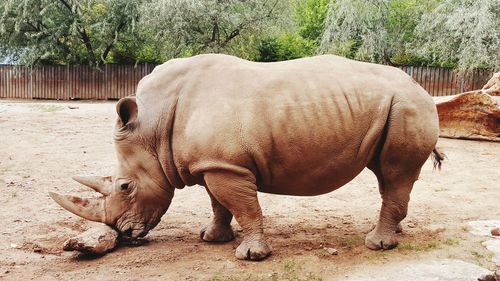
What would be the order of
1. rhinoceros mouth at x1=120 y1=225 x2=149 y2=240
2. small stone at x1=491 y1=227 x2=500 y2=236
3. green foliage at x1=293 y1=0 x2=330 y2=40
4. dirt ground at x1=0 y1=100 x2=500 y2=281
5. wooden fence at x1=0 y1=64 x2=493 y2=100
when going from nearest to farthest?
dirt ground at x1=0 y1=100 x2=500 y2=281 → rhinoceros mouth at x1=120 y1=225 x2=149 y2=240 → small stone at x1=491 y1=227 x2=500 y2=236 → wooden fence at x1=0 y1=64 x2=493 y2=100 → green foliage at x1=293 y1=0 x2=330 y2=40

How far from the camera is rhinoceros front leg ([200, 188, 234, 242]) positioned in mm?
5059

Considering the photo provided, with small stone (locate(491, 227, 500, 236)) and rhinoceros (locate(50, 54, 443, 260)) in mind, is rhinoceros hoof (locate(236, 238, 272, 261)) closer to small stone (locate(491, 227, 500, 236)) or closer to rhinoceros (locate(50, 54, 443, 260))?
rhinoceros (locate(50, 54, 443, 260))

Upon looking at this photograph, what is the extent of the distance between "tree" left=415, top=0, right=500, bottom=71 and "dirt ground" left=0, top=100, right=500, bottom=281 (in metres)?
12.6

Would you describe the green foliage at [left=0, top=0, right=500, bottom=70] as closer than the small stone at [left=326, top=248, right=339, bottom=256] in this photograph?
No

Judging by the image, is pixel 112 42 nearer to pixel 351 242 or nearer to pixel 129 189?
pixel 129 189

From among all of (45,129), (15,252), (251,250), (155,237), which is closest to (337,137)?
(251,250)

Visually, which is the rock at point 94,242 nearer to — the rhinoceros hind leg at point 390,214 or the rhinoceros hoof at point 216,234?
the rhinoceros hoof at point 216,234

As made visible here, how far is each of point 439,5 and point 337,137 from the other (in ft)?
68.4

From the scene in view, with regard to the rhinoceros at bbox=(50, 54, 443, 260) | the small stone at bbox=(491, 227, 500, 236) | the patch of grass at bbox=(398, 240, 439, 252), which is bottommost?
the patch of grass at bbox=(398, 240, 439, 252)

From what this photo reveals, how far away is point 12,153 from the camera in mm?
9406

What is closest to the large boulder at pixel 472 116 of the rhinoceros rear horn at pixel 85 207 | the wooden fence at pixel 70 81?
the rhinoceros rear horn at pixel 85 207

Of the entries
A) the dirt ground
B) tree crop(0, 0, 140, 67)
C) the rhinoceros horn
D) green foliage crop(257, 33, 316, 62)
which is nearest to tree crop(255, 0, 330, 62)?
green foliage crop(257, 33, 316, 62)

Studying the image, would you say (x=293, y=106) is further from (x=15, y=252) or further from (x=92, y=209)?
(x=15, y=252)

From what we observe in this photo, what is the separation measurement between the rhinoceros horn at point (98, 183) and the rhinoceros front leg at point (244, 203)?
0.97 meters
